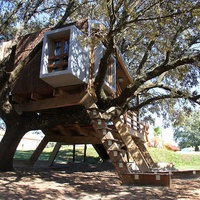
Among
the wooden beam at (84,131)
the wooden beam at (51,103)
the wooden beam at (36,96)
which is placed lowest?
the wooden beam at (84,131)

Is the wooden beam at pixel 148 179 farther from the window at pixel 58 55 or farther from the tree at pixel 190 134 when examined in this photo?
the tree at pixel 190 134

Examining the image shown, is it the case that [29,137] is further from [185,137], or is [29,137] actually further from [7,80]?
[7,80]

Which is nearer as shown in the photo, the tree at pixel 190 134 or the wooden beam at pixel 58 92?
the wooden beam at pixel 58 92

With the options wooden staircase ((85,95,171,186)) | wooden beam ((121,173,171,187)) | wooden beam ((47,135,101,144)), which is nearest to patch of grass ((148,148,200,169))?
wooden beam ((47,135,101,144))

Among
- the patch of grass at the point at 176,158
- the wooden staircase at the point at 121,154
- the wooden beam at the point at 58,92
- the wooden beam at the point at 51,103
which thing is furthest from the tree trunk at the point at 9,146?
the patch of grass at the point at 176,158

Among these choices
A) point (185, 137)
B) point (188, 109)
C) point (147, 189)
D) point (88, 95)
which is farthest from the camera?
point (185, 137)

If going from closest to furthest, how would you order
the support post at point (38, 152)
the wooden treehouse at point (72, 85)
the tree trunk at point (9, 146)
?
the wooden treehouse at point (72, 85) → the tree trunk at point (9, 146) → the support post at point (38, 152)

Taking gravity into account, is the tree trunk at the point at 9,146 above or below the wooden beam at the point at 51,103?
→ below

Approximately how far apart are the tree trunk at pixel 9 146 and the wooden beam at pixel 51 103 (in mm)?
796

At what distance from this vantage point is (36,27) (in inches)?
493

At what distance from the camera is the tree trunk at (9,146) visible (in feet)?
28.4

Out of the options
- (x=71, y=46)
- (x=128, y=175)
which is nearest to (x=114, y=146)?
(x=128, y=175)

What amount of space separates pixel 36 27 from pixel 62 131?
5461mm

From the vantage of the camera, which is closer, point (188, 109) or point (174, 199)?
point (174, 199)
